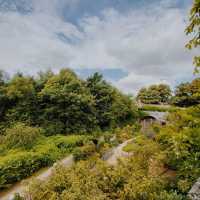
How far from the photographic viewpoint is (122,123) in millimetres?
20109

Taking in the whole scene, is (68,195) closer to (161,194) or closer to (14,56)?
(161,194)

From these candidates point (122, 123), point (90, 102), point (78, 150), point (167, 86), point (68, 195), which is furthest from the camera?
point (167, 86)

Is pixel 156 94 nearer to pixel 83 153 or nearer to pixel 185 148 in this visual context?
pixel 83 153

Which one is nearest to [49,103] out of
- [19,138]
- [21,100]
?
[21,100]

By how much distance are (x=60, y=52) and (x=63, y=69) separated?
531 centimetres

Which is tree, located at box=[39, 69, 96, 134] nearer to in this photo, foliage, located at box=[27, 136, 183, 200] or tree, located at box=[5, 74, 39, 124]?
tree, located at box=[5, 74, 39, 124]

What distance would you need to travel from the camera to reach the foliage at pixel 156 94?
35719 millimetres

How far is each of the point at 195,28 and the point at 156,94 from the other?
114 ft

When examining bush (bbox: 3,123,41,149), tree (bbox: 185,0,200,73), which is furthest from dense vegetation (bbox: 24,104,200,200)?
bush (bbox: 3,123,41,149)

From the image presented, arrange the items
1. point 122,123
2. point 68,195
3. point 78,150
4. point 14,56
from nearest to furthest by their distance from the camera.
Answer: point 68,195 → point 78,150 → point 14,56 → point 122,123

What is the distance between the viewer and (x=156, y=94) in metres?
35.8

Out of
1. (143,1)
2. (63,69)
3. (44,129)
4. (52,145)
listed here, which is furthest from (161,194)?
(63,69)

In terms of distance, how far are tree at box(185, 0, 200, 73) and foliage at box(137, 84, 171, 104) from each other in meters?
33.8

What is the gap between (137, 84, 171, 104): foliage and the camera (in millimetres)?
35719
